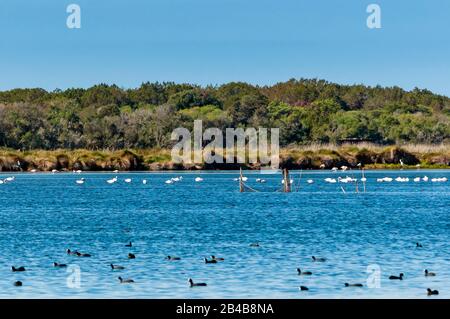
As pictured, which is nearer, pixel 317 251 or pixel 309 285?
pixel 309 285

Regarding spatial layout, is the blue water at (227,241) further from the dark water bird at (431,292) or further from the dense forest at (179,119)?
the dense forest at (179,119)

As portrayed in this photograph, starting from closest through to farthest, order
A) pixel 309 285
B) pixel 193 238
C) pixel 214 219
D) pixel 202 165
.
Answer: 1. pixel 309 285
2. pixel 193 238
3. pixel 214 219
4. pixel 202 165

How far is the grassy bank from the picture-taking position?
426ft

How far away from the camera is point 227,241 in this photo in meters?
42.4

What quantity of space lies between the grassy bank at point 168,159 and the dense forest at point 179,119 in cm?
786

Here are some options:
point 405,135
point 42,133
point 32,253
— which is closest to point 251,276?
point 32,253

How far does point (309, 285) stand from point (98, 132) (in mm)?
118372

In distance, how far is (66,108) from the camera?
162250 millimetres

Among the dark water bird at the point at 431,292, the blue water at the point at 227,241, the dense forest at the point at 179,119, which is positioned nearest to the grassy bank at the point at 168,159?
the dense forest at the point at 179,119

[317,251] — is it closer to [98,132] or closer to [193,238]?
[193,238]

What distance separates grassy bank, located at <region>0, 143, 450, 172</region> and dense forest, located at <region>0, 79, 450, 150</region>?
786 cm

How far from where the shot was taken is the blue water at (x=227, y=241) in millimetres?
29172

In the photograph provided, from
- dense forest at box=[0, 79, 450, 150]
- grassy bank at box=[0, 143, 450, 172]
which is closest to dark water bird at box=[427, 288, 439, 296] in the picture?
grassy bank at box=[0, 143, 450, 172]

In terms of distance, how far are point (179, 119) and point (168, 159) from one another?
21.9 meters
